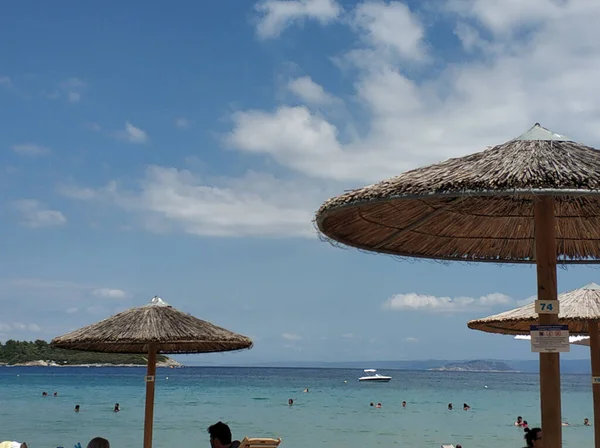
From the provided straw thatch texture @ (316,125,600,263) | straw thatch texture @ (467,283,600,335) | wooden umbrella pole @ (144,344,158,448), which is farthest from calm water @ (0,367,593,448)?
straw thatch texture @ (316,125,600,263)

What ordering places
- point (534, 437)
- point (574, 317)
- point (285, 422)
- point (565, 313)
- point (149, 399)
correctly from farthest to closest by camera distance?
point (285, 422) < point (149, 399) < point (565, 313) < point (574, 317) < point (534, 437)

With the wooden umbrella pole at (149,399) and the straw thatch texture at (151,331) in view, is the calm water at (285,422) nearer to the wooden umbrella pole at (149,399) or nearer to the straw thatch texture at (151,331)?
the wooden umbrella pole at (149,399)

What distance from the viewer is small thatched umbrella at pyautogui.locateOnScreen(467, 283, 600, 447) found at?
755cm

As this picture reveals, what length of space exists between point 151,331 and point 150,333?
4 cm

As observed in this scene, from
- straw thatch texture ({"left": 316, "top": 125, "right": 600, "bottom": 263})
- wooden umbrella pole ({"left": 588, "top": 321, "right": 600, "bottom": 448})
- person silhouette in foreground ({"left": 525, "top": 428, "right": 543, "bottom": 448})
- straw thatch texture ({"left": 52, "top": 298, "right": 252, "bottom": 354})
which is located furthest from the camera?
wooden umbrella pole ({"left": 588, "top": 321, "right": 600, "bottom": 448})

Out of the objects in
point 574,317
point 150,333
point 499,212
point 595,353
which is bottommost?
point 595,353

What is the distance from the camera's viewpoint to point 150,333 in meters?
7.59

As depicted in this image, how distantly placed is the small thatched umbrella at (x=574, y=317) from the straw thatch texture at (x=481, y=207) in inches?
76.7

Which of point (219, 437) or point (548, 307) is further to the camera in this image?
point (219, 437)

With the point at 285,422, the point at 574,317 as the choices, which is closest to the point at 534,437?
the point at 574,317

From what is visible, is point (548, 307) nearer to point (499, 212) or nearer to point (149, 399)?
point (499, 212)

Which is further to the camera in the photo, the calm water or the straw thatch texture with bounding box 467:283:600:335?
the calm water

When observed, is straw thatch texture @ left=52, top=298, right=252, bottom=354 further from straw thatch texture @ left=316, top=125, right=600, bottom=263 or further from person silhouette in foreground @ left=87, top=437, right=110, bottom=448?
straw thatch texture @ left=316, top=125, right=600, bottom=263

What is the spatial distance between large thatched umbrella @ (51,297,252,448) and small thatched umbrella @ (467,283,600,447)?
2.73 meters
